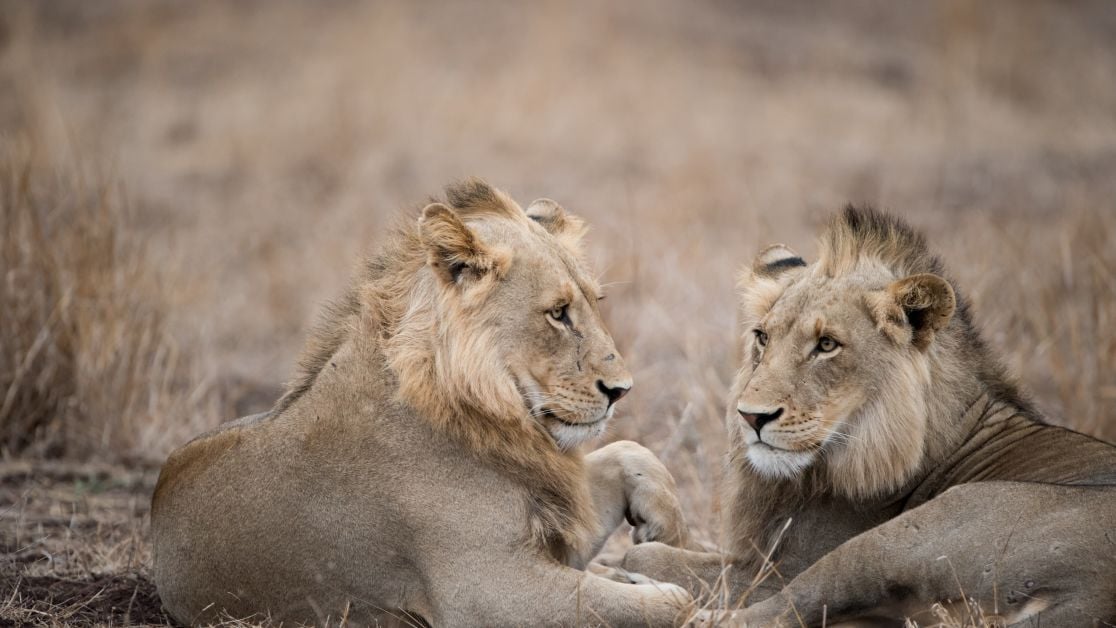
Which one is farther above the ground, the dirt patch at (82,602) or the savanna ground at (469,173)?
the dirt patch at (82,602)

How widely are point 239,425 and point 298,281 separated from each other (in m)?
6.62

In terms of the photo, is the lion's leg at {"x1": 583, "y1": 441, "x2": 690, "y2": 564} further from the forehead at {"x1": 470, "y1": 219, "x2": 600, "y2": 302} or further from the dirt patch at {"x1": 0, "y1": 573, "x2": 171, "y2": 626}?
the dirt patch at {"x1": 0, "y1": 573, "x2": 171, "y2": 626}

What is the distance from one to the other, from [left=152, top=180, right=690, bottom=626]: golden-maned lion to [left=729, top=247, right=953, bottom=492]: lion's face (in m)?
0.51

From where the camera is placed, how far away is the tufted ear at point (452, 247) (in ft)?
13.3

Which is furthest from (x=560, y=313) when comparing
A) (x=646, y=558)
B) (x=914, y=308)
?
(x=914, y=308)

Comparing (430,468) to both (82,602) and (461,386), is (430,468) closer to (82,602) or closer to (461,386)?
(461,386)

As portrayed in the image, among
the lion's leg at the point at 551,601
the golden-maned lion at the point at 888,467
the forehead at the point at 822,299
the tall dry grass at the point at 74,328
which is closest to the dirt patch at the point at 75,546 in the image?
the tall dry grass at the point at 74,328

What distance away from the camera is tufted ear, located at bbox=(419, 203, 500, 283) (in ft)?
13.3

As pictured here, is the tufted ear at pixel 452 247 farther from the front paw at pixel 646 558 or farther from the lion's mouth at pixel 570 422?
the front paw at pixel 646 558

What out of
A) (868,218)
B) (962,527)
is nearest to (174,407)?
(868,218)

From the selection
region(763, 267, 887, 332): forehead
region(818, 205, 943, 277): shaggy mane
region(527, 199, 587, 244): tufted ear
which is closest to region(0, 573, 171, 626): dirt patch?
region(527, 199, 587, 244): tufted ear

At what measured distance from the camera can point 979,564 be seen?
382 centimetres

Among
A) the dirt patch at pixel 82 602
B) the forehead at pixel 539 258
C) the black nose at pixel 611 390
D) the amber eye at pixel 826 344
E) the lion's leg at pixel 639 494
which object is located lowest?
the dirt patch at pixel 82 602

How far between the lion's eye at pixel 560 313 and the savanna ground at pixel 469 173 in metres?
1.55
